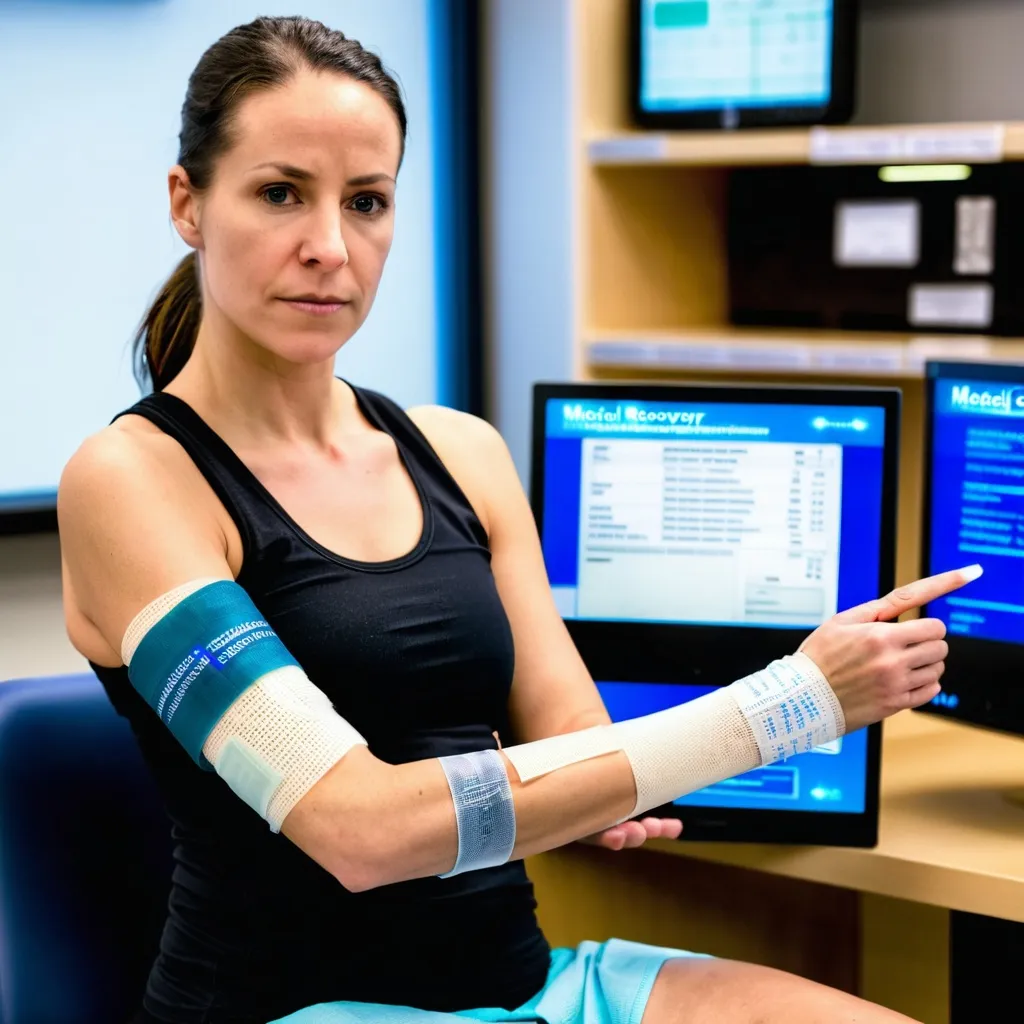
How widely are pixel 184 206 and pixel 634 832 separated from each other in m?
0.70

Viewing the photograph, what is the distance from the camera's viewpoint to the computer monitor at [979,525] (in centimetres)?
151

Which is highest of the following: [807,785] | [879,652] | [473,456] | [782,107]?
[782,107]

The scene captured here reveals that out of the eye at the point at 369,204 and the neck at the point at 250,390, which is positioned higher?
the eye at the point at 369,204

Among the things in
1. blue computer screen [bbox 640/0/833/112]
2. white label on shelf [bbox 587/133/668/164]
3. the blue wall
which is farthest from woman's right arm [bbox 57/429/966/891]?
the blue wall

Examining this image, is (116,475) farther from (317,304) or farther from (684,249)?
(684,249)

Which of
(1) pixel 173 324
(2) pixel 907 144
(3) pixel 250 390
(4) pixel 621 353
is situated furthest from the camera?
(4) pixel 621 353

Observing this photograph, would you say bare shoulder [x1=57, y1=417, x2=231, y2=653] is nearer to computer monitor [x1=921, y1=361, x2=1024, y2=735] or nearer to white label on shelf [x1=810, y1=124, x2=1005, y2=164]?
computer monitor [x1=921, y1=361, x2=1024, y2=735]

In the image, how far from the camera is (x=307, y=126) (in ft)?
4.12

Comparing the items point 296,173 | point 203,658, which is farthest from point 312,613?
point 296,173

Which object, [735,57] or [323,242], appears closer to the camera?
[323,242]

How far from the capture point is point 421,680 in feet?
4.31

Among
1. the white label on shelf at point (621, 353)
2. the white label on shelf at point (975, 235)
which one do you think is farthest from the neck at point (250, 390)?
the white label on shelf at point (975, 235)

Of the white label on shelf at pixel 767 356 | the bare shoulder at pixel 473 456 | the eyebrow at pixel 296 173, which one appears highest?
the eyebrow at pixel 296 173

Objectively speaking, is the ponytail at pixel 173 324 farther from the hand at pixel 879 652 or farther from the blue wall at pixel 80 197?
the blue wall at pixel 80 197
